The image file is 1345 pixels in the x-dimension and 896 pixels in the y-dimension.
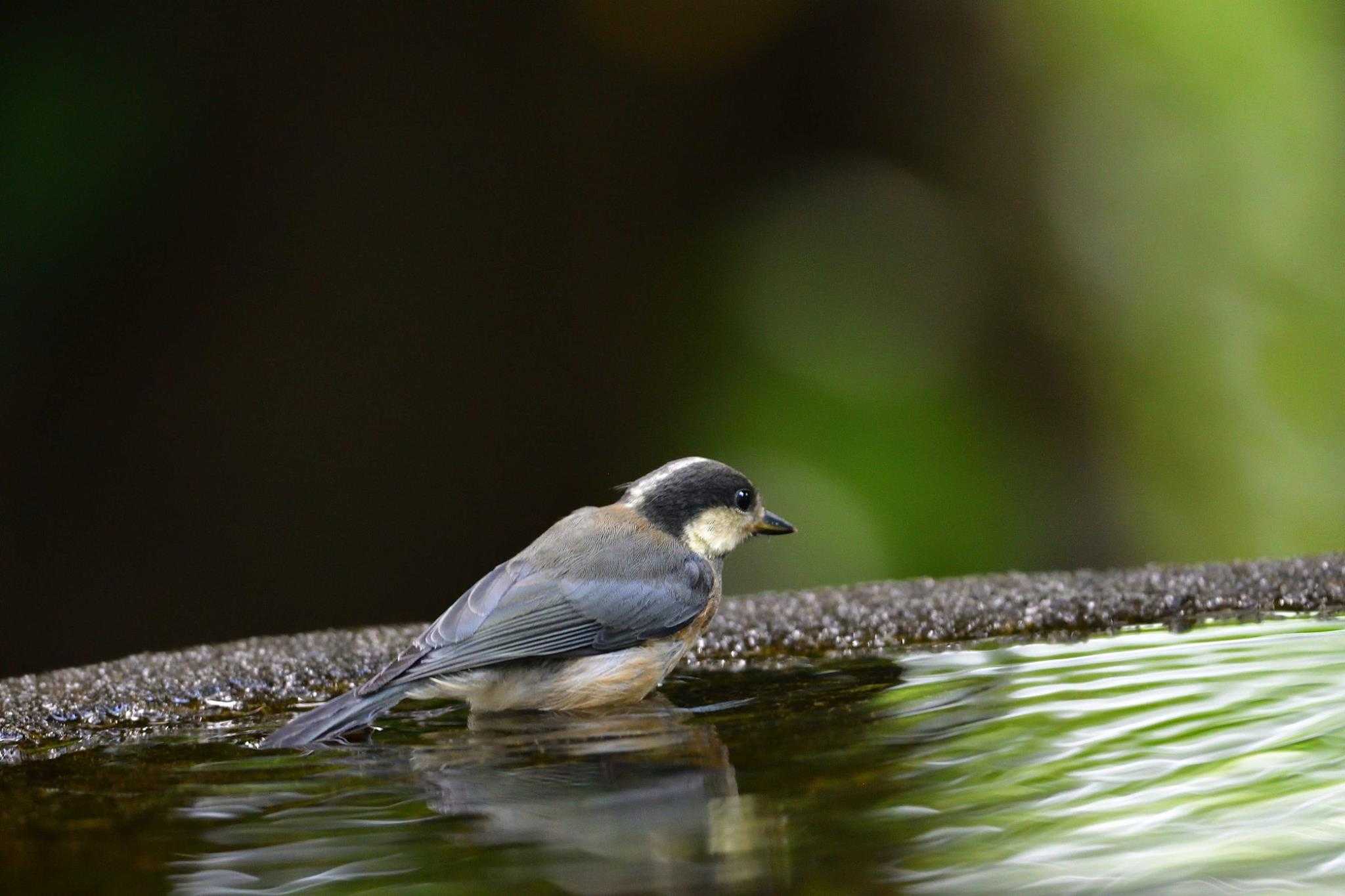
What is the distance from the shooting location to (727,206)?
21.4 feet

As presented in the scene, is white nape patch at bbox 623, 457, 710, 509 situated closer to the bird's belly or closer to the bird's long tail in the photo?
the bird's belly

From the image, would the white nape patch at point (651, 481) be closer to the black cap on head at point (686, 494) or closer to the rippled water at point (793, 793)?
the black cap on head at point (686, 494)

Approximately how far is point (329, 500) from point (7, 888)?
15.6ft

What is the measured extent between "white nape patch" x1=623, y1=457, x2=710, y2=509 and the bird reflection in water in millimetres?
952

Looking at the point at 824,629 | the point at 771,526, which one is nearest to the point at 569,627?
the point at 824,629

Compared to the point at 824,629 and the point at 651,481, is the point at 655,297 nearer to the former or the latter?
the point at 651,481

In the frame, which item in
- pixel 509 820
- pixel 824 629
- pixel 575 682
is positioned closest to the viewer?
pixel 509 820

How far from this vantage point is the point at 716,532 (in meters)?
3.49

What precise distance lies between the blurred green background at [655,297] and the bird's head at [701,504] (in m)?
2.38

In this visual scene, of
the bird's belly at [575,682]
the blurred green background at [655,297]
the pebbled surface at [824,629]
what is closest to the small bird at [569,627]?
the bird's belly at [575,682]

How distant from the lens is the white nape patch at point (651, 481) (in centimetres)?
348

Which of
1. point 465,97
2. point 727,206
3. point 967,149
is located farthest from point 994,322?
point 465,97

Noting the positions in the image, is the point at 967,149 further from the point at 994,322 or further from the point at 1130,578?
the point at 1130,578

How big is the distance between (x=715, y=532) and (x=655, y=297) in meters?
3.08
